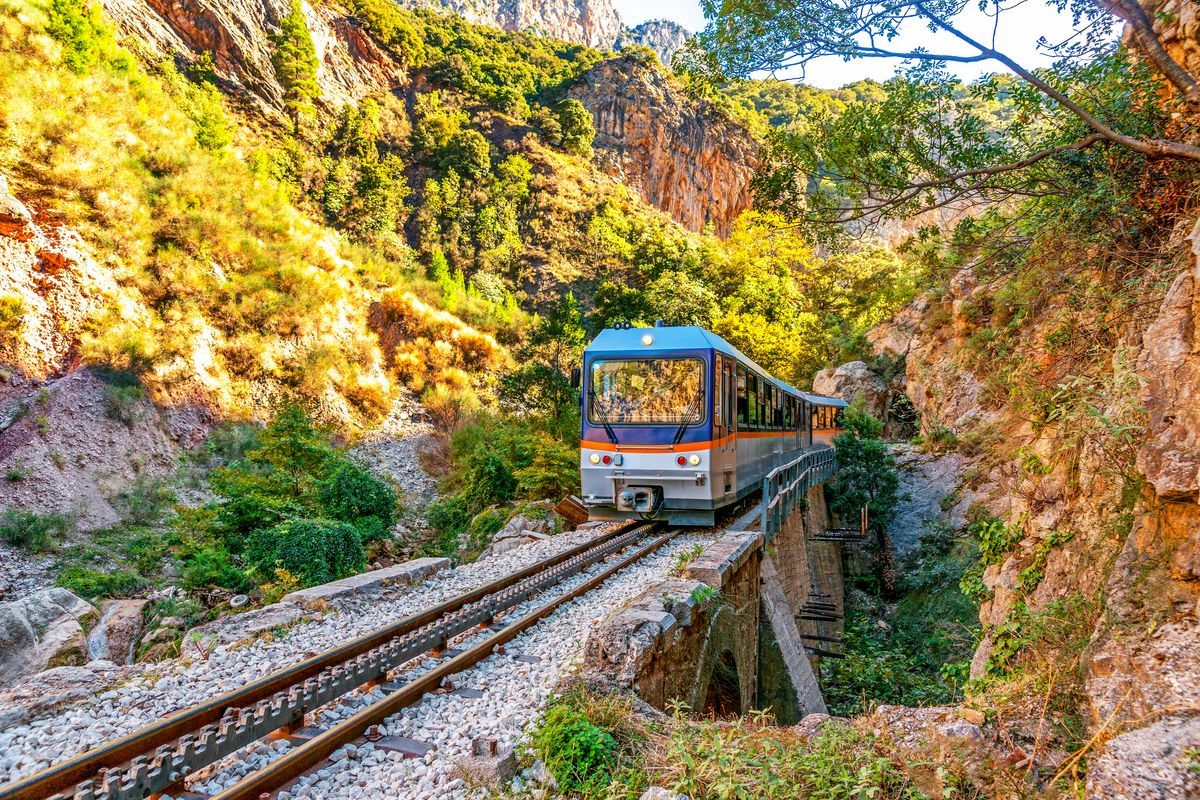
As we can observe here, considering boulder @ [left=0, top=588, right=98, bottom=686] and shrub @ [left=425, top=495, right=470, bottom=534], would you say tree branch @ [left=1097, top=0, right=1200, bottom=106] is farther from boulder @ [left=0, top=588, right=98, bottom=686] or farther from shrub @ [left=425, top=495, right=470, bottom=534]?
shrub @ [left=425, top=495, right=470, bottom=534]

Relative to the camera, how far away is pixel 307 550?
941cm

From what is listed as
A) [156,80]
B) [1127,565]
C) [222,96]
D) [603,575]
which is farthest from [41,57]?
[1127,565]

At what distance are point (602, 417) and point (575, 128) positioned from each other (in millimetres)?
38370

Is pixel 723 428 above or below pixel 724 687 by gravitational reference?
above

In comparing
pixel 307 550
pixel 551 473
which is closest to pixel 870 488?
pixel 551 473

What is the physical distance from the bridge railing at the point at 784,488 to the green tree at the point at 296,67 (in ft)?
97.8

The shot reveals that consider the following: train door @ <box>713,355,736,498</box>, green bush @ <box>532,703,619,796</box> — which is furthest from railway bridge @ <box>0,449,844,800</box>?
train door @ <box>713,355,736,498</box>

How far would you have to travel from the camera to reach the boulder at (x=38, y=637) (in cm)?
675

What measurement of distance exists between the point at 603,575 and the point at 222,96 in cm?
3074

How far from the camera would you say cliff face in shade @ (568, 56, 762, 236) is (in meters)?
46.3

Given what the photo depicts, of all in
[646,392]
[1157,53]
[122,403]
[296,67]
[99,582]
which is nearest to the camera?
[1157,53]

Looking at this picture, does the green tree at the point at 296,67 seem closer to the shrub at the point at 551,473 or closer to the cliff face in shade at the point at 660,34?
the shrub at the point at 551,473

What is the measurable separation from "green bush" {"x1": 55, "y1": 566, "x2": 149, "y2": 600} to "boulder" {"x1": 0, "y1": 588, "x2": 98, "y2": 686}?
2122 mm

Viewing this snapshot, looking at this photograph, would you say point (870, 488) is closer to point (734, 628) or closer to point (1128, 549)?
point (734, 628)
